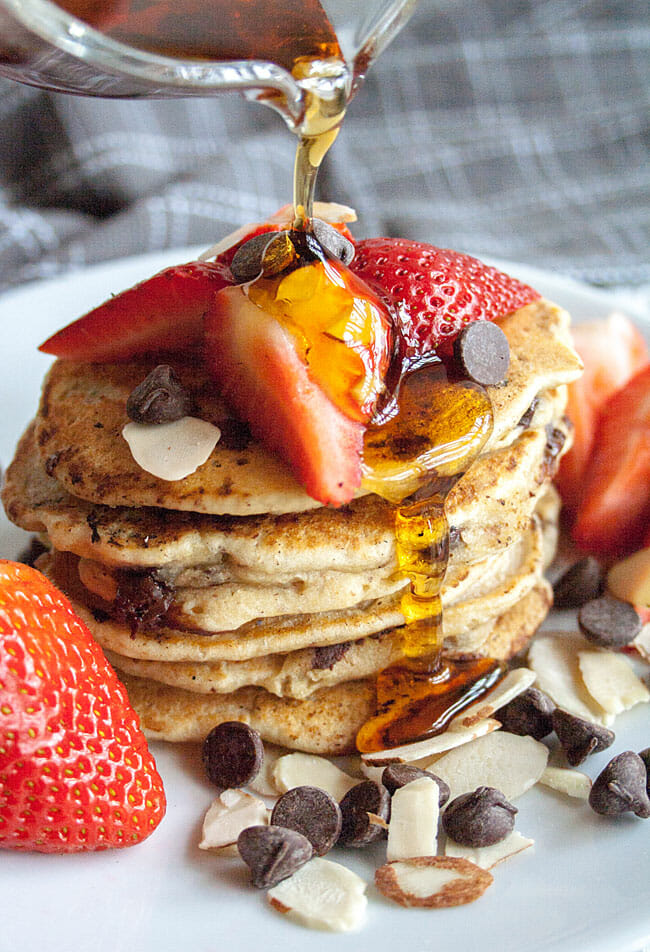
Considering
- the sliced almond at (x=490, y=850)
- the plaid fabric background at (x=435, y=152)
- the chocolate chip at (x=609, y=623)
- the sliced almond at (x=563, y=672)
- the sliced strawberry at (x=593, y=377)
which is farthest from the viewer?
the plaid fabric background at (x=435, y=152)

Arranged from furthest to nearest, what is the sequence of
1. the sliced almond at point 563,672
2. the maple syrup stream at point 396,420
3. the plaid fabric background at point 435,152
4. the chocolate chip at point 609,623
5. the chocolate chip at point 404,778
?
the plaid fabric background at point 435,152 < the chocolate chip at point 609,623 < the sliced almond at point 563,672 < the chocolate chip at point 404,778 < the maple syrup stream at point 396,420

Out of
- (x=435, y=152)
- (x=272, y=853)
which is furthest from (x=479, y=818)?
(x=435, y=152)

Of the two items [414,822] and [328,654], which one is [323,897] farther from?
[328,654]

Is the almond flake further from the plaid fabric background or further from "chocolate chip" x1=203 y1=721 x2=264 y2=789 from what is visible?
the plaid fabric background

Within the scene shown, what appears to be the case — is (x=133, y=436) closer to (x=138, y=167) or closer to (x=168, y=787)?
(x=168, y=787)

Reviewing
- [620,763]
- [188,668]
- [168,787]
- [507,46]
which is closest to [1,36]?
[188,668]

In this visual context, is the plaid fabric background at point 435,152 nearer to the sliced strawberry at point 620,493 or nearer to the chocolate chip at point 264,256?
the sliced strawberry at point 620,493

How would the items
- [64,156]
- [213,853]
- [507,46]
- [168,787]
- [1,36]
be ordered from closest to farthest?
[1,36]
[213,853]
[168,787]
[64,156]
[507,46]

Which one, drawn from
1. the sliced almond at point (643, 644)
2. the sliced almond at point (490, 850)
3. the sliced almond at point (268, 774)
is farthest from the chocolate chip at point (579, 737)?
the sliced almond at point (268, 774)

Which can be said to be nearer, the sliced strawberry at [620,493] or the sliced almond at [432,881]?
the sliced almond at [432,881]
